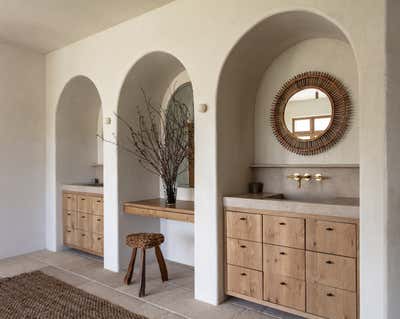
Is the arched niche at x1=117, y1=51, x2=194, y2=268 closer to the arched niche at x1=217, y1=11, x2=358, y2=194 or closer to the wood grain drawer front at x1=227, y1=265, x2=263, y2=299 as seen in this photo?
the arched niche at x1=217, y1=11, x2=358, y2=194

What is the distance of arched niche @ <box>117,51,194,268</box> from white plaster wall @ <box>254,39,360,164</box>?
1076 millimetres

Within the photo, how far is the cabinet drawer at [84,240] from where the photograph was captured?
439cm

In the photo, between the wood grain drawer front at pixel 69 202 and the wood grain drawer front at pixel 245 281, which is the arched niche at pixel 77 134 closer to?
the wood grain drawer front at pixel 69 202

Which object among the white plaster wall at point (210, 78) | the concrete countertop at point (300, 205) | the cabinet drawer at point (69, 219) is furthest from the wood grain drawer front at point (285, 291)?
the cabinet drawer at point (69, 219)

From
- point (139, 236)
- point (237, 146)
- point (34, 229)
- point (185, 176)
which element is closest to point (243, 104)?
point (237, 146)

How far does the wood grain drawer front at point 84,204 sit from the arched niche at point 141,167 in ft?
2.33

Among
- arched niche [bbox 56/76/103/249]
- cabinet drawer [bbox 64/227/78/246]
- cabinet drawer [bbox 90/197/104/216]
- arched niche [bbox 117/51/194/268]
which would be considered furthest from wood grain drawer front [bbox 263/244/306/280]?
arched niche [bbox 56/76/103/249]

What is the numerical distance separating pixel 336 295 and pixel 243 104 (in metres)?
1.82

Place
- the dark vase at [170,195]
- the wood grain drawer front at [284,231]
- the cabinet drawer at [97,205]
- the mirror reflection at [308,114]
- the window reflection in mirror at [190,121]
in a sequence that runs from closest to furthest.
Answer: the wood grain drawer front at [284,231]
the mirror reflection at [308,114]
the dark vase at [170,195]
the window reflection in mirror at [190,121]
the cabinet drawer at [97,205]

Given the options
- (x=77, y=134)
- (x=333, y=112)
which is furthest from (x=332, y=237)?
(x=77, y=134)

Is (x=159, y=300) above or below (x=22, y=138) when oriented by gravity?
below

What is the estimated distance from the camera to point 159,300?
3.12m

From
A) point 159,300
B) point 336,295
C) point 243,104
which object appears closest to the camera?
point 336,295

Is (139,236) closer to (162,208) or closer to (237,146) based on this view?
(162,208)
